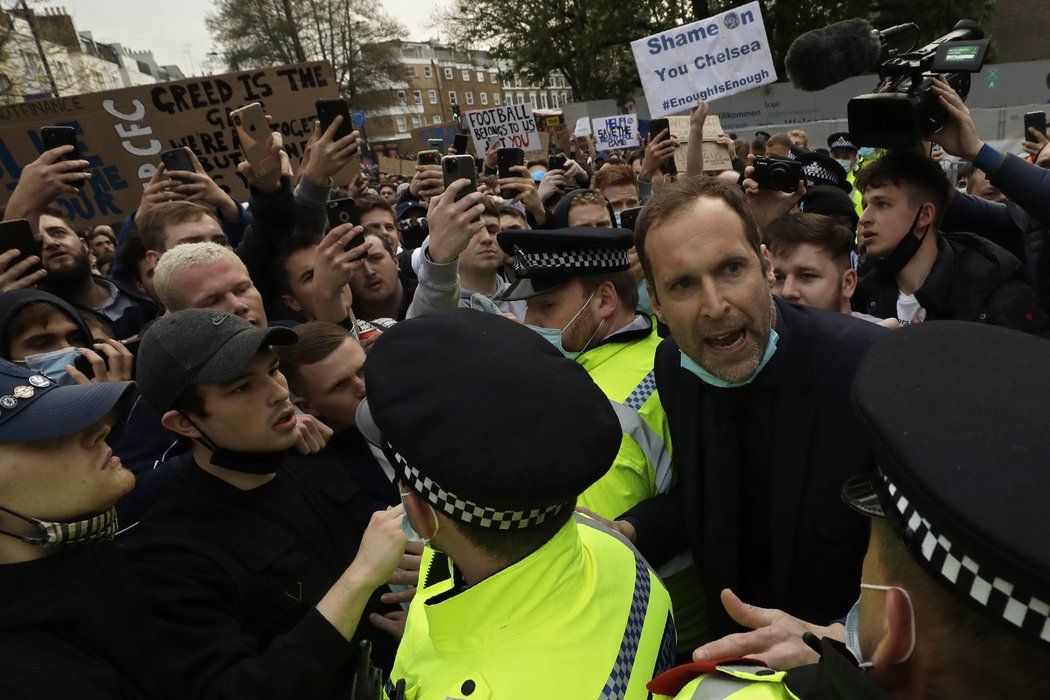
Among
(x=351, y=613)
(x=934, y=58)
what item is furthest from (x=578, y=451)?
(x=934, y=58)

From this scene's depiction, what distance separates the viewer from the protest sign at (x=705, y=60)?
7.57 meters

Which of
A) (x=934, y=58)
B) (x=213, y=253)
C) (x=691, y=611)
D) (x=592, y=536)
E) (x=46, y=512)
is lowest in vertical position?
(x=691, y=611)

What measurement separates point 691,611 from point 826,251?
1767mm

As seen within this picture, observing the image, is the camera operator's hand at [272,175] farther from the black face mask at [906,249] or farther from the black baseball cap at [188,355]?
the black face mask at [906,249]

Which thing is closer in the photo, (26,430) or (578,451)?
(578,451)

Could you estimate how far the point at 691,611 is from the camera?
2410 mm

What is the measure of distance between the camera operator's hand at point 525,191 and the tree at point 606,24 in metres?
22.4

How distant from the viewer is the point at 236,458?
203 cm

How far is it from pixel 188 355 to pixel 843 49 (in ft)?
9.72

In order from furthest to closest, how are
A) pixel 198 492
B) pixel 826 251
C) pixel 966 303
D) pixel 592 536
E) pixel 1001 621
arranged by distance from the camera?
pixel 826 251 < pixel 966 303 < pixel 198 492 < pixel 592 536 < pixel 1001 621

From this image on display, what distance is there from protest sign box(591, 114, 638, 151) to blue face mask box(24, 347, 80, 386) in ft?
39.1

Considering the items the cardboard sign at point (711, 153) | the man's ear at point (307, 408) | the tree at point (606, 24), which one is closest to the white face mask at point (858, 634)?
the man's ear at point (307, 408)

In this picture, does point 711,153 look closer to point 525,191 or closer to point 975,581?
point 525,191

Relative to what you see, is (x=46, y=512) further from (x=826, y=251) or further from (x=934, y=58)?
(x=934, y=58)
